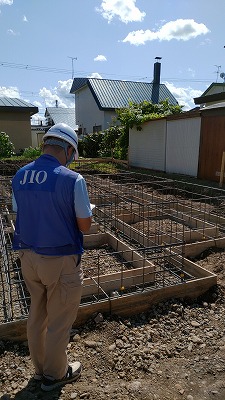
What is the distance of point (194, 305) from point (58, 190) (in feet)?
7.47

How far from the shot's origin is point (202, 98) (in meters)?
15.4

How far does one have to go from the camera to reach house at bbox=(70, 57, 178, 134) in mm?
24219

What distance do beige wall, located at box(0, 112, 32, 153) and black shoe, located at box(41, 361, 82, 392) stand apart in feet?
63.5

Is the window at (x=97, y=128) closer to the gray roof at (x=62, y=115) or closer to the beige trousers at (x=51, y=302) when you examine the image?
the gray roof at (x=62, y=115)

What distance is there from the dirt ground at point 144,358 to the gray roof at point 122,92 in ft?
72.5

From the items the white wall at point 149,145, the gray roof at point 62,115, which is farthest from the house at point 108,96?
the gray roof at point 62,115

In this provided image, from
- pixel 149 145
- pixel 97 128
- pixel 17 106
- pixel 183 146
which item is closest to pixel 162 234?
pixel 183 146

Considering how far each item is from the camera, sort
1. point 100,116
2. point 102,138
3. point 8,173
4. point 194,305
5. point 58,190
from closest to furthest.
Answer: point 58,190
point 194,305
point 8,173
point 102,138
point 100,116

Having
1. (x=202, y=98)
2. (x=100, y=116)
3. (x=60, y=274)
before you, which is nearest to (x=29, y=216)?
(x=60, y=274)

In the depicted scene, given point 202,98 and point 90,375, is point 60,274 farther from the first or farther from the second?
point 202,98

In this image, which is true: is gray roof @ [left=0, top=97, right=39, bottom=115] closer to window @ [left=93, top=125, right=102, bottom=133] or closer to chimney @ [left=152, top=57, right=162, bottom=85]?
window @ [left=93, top=125, right=102, bottom=133]

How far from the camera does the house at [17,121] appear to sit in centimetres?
1966

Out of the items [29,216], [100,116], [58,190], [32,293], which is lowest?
[32,293]

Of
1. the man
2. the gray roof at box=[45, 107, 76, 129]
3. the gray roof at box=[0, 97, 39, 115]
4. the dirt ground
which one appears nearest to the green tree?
the gray roof at box=[0, 97, 39, 115]
